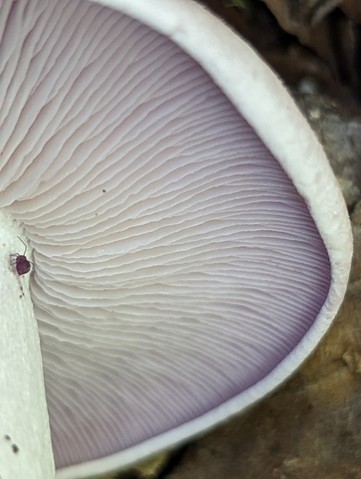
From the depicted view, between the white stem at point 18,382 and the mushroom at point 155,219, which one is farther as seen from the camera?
the white stem at point 18,382

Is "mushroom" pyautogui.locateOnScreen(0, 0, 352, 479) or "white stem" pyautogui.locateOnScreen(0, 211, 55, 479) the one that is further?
"white stem" pyautogui.locateOnScreen(0, 211, 55, 479)

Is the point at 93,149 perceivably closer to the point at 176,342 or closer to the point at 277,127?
the point at 277,127

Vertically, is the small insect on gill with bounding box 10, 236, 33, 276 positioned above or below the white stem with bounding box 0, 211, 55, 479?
above

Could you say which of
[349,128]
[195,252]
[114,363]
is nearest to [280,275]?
[195,252]

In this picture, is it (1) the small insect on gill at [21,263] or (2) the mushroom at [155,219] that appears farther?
(1) the small insect on gill at [21,263]

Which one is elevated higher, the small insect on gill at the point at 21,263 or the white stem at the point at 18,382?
the small insect on gill at the point at 21,263

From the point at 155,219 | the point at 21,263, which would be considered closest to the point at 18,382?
the point at 21,263
